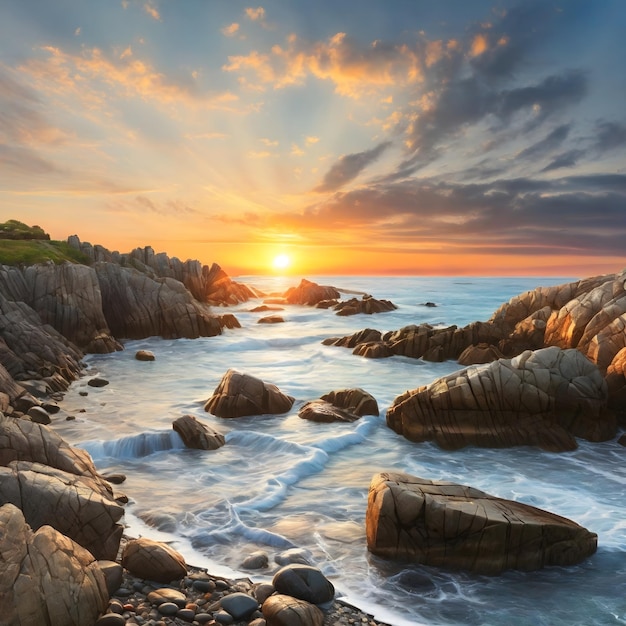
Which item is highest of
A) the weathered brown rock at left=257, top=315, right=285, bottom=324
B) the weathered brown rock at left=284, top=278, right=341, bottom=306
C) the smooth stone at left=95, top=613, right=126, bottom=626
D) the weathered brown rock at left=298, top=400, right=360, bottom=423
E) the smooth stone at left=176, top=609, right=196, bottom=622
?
the weathered brown rock at left=284, top=278, right=341, bottom=306

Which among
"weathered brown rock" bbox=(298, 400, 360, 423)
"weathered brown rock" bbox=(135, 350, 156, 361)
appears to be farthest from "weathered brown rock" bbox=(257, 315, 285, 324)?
"weathered brown rock" bbox=(298, 400, 360, 423)

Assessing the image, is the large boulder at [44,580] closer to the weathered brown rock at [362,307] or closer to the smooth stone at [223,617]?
the smooth stone at [223,617]

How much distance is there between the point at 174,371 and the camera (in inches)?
1042

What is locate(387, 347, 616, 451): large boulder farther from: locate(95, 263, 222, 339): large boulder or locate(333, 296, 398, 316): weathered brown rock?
locate(333, 296, 398, 316): weathered brown rock

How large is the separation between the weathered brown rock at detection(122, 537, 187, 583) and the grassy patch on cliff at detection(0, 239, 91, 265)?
28.7m

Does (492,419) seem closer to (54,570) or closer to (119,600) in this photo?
(119,600)

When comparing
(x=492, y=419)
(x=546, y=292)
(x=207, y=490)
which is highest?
(x=546, y=292)

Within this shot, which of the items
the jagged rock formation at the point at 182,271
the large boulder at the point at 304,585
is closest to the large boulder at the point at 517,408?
the large boulder at the point at 304,585

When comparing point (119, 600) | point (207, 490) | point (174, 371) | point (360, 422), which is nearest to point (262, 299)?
point (174, 371)

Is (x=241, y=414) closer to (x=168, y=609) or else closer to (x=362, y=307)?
(x=168, y=609)

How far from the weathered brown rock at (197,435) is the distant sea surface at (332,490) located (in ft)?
0.84

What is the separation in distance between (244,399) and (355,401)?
4.08 meters

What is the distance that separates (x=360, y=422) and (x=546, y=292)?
18.9 meters

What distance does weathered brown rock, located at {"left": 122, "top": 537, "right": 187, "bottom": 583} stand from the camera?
7.47 meters
